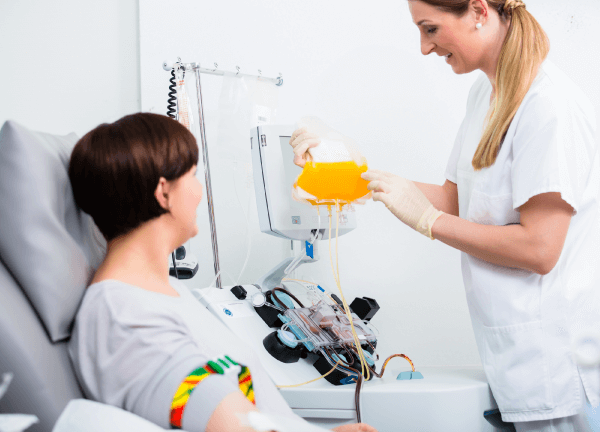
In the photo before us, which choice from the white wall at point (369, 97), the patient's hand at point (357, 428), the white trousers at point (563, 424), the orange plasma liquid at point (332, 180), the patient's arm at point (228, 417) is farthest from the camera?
the white wall at point (369, 97)

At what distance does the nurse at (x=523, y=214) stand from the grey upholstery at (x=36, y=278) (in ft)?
2.06

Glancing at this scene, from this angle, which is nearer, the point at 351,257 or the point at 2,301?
the point at 2,301

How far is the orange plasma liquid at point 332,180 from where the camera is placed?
4.03 feet

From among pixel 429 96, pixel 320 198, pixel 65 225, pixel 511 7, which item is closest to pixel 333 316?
pixel 320 198

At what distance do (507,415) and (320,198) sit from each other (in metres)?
0.70

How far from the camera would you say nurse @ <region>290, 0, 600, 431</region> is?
1076 millimetres

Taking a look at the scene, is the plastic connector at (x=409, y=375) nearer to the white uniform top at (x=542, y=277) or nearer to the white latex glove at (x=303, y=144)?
the white uniform top at (x=542, y=277)

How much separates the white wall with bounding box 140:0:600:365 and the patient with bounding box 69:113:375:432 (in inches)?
46.4

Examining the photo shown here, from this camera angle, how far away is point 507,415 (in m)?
1.14

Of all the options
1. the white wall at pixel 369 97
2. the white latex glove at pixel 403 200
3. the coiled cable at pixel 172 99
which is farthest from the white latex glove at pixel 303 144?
the white wall at pixel 369 97

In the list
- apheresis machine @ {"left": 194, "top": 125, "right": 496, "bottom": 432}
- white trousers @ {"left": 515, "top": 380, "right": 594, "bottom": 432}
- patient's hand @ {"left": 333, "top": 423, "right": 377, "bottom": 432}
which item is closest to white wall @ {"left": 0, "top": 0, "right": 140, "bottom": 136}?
apheresis machine @ {"left": 194, "top": 125, "right": 496, "bottom": 432}

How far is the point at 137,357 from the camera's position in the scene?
2.38ft

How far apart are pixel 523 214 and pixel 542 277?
0.17m

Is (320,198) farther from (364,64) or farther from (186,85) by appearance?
(364,64)
